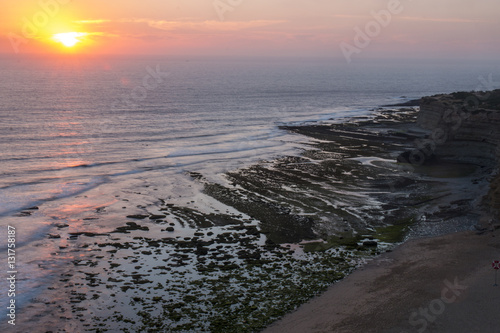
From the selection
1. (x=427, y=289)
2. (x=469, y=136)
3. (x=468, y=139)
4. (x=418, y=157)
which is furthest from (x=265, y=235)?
(x=469, y=136)

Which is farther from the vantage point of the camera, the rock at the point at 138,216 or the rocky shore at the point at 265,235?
the rock at the point at 138,216

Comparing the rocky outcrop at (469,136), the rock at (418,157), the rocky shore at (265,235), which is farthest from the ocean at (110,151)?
the rocky outcrop at (469,136)

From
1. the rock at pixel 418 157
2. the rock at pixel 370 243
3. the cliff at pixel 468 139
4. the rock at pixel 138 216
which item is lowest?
the rock at pixel 370 243

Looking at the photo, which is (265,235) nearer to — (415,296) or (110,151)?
(415,296)

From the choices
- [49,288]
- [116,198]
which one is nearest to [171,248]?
[49,288]

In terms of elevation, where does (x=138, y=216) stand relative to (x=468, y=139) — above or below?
below

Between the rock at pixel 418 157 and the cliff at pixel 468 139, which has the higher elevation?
the cliff at pixel 468 139

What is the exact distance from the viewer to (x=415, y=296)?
Answer: 21.9 m

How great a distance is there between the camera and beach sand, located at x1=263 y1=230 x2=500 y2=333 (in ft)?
63.4

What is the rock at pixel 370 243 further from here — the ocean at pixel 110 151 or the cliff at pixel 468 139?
the cliff at pixel 468 139

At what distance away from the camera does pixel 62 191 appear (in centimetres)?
4216

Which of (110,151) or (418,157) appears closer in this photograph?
(418,157)

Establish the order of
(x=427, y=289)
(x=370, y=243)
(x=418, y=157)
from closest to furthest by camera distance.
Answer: (x=427, y=289) → (x=370, y=243) → (x=418, y=157)

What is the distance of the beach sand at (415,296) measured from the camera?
19328 mm
